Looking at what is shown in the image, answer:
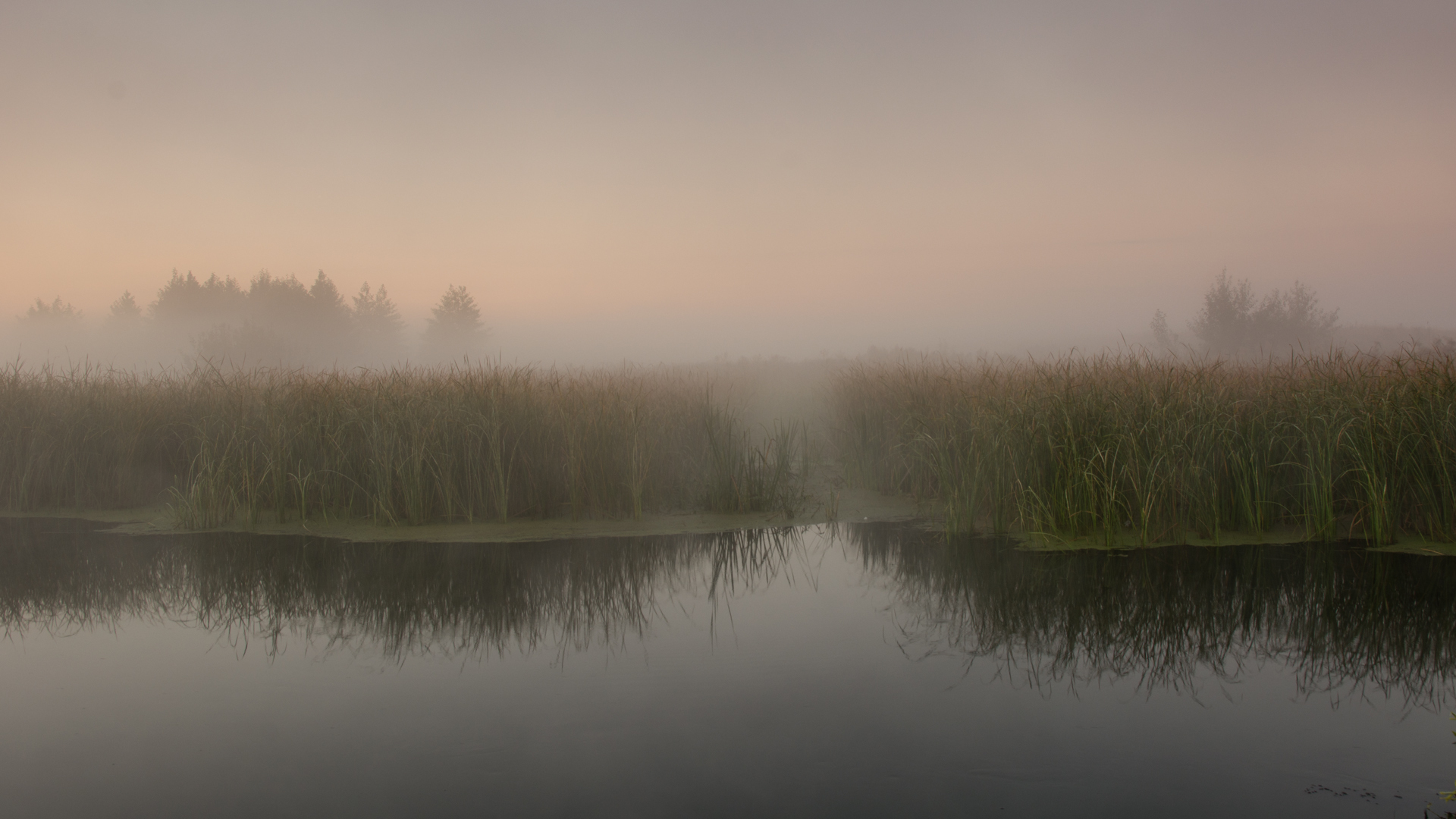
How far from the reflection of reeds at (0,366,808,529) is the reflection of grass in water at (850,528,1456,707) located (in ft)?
7.65

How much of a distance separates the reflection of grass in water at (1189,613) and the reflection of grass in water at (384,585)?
1.31 metres

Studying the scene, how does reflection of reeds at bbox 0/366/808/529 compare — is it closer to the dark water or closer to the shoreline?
the shoreline

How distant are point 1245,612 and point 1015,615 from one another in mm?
1160

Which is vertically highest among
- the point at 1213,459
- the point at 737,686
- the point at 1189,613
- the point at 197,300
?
the point at 197,300

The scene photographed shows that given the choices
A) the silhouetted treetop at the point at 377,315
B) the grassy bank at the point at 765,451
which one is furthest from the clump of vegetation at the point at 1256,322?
the silhouetted treetop at the point at 377,315

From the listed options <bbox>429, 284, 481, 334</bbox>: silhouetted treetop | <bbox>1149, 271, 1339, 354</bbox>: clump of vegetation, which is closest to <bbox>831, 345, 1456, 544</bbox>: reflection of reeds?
<bbox>1149, 271, 1339, 354</bbox>: clump of vegetation

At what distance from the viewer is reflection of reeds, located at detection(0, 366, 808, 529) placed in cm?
629

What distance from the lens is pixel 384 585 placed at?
15.5ft

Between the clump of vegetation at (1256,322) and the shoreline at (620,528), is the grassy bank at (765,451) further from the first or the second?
the clump of vegetation at (1256,322)

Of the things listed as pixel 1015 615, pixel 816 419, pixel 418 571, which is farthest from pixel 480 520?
pixel 816 419

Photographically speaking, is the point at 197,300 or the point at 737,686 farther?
the point at 197,300

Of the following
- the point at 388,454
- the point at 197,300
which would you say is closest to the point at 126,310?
the point at 197,300

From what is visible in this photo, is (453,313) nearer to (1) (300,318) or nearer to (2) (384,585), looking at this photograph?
(1) (300,318)

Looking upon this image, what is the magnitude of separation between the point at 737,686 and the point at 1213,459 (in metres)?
4.01
